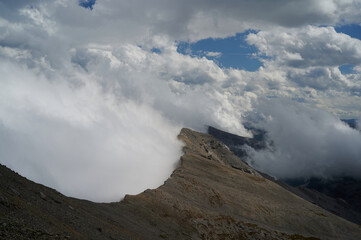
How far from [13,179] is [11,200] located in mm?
14707

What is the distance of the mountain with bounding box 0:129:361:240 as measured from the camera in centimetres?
3885

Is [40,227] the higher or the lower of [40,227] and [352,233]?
the lower

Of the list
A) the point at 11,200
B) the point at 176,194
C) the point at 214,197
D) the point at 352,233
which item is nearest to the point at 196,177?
the point at 214,197

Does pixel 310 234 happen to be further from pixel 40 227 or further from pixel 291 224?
pixel 40 227

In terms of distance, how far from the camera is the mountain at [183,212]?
38.9 meters

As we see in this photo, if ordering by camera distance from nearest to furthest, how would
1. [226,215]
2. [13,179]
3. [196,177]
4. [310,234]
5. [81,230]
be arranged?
[81,230] < [13,179] < [226,215] < [310,234] < [196,177]

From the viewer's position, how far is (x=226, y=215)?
110 m

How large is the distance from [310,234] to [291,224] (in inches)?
337

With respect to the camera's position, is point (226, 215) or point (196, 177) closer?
point (226, 215)

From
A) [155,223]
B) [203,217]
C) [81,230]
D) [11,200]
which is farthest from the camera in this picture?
[203,217]

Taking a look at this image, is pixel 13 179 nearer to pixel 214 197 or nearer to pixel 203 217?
pixel 203 217

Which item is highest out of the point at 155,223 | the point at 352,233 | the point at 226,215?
the point at 352,233

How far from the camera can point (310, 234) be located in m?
120

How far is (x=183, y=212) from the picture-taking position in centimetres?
9662
